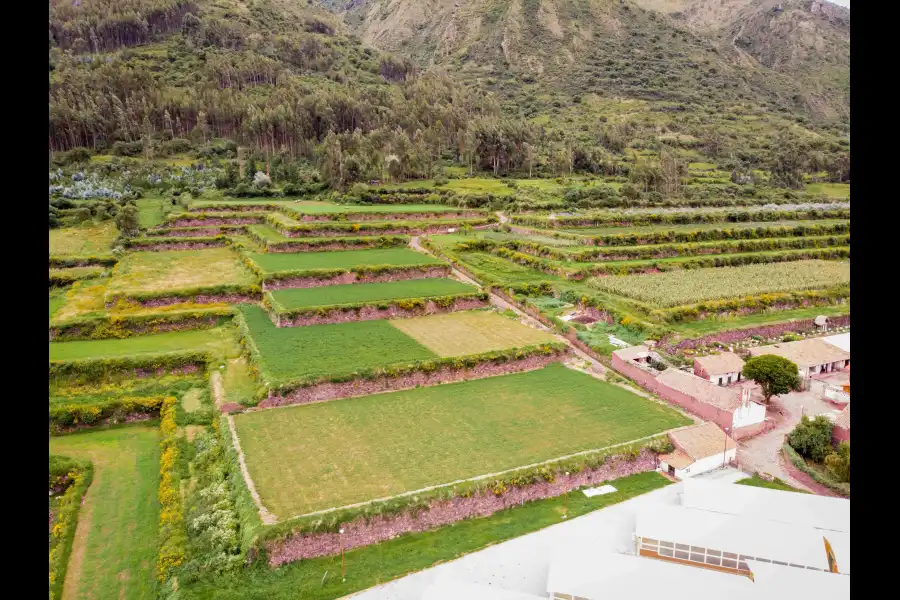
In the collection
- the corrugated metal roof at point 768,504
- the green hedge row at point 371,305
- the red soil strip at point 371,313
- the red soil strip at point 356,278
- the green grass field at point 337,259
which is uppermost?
the green grass field at point 337,259

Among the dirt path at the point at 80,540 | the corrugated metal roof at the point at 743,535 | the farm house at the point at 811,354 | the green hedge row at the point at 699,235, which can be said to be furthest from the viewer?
the green hedge row at the point at 699,235

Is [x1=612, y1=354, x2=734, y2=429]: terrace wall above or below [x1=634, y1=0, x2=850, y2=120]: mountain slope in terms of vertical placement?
below

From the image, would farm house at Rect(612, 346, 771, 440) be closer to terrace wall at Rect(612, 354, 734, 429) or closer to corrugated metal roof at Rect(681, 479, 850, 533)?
terrace wall at Rect(612, 354, 734, 429)

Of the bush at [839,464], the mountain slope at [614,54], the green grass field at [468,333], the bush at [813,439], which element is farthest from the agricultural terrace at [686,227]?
the mountain slope at [614,54]

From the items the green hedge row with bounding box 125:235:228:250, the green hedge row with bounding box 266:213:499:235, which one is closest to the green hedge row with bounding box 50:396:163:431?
the green hedge row with bounding box 125:235:228:250

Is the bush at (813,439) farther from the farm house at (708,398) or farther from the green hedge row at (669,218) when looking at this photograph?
the green hedge row at (669,218)

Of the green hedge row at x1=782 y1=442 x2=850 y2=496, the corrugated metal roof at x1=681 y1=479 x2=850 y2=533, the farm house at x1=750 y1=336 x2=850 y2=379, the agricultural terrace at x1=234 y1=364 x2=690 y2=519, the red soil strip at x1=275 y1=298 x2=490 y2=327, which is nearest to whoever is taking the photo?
the corrugated metal roof at x1=681 y1=479 x2=850 y2=533

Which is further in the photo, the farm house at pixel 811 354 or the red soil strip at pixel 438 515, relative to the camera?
the farm house at pixel 811 354
